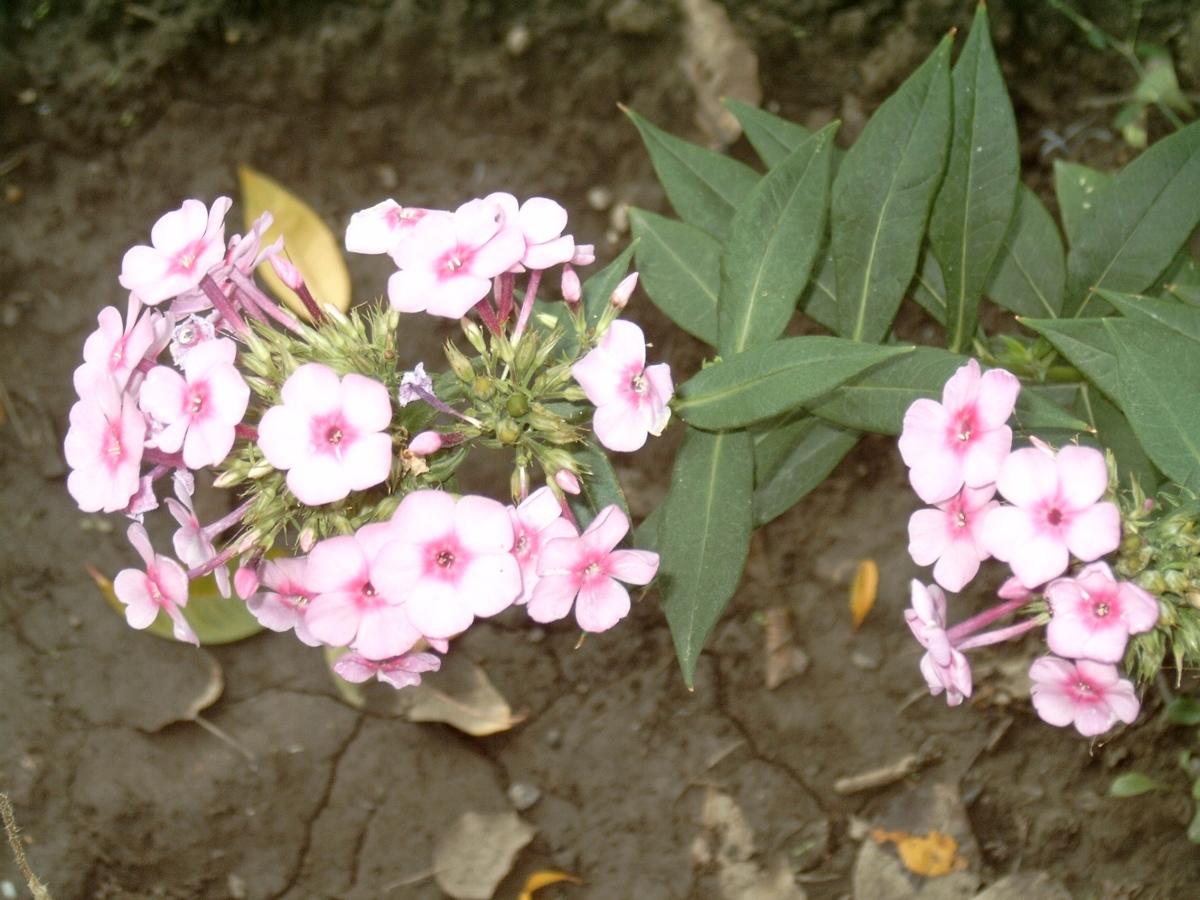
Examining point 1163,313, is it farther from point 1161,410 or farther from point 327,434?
point 327,434

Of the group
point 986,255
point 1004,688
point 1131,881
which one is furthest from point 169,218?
point 1131,881

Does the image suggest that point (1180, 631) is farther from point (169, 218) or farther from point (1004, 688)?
point (169, 218)

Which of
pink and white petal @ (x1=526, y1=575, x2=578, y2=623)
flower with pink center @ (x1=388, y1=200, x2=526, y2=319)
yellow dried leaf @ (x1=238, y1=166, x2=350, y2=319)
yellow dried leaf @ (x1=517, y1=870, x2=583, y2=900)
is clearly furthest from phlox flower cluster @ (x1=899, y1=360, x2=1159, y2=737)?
A: yellow dried leaf @ (x1=238, y1=166, x2=350, y2=319)

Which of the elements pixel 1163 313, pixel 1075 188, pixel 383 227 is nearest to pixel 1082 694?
pixel 1163 313

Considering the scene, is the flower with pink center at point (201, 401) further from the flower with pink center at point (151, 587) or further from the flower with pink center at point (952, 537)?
the flower with pink center at point (952, 537)

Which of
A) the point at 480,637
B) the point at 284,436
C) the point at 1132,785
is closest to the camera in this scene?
the point at 284,436

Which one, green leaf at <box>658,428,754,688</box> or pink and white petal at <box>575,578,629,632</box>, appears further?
green leaf at <box>658,428,754,688</box>

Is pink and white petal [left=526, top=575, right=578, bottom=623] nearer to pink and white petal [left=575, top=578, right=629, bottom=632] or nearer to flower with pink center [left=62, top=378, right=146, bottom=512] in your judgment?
pink and white petal [left=575, top=578, right=629, bottom=632]
